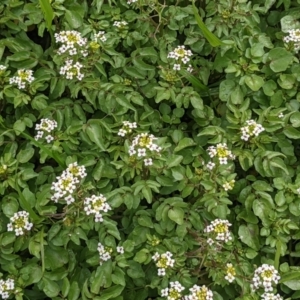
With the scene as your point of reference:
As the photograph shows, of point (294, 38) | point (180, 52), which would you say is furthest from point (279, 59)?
point (180, 52)

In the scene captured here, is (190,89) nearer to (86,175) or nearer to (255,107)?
(255,107)

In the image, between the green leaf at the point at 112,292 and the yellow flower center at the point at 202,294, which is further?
the green leaf at the point at 112,292

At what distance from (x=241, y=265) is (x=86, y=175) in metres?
0.77

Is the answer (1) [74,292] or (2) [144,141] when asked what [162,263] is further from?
(2) [144,141]

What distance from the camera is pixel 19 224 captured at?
2146 millimetres

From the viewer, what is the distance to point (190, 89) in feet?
8.01

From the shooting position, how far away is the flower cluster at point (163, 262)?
205cm

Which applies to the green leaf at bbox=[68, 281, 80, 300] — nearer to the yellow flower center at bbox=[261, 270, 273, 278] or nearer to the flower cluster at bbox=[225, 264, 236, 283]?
the flower cluster at bbox=[225, 264, 236, 283]

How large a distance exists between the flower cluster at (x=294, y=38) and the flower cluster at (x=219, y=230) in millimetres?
1007

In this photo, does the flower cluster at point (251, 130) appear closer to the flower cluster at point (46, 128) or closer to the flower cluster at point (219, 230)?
the flower cluster at point (219, 230)

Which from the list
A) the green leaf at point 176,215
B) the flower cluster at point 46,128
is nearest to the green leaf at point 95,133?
the flower cluster at point 46,128

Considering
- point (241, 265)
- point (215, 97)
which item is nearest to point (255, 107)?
point (215, 97)

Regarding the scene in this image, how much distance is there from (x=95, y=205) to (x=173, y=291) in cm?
46

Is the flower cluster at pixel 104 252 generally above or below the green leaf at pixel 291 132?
below
